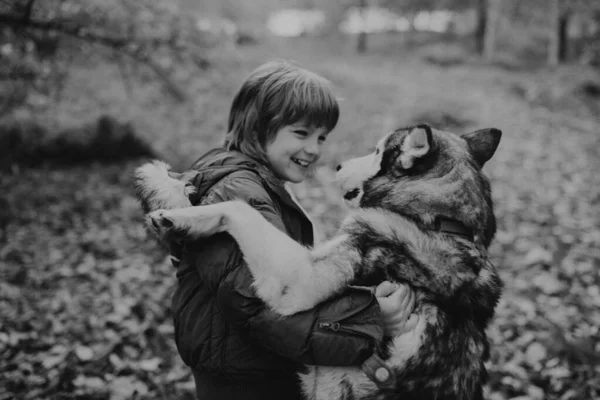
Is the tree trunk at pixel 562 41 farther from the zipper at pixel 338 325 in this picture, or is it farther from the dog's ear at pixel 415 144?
the zipper at pixel 338 325

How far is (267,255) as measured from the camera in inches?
78.2

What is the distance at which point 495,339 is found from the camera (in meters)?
4.48

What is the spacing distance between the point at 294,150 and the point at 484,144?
48.8 inches

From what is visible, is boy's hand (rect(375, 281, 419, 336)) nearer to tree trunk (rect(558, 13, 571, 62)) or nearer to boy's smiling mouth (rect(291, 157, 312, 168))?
boy's smiling mouth (rect(291, 157, 312, 168))

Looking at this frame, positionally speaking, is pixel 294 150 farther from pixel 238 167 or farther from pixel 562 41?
pixel 562 41

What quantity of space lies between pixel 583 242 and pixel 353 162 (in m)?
4.93

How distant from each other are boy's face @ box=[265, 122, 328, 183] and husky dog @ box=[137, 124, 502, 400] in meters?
0.41

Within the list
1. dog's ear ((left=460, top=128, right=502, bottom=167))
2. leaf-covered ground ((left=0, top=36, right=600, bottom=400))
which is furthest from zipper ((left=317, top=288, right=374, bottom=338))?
leaf-covered ground ((left=0, top=36, right=600, bottom=400))

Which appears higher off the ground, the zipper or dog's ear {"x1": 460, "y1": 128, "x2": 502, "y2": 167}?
dog's ear {"x1": 460, "y1": 128, "x2": 502, "y2": 167}

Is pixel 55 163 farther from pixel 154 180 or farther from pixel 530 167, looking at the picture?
pixel 530 167

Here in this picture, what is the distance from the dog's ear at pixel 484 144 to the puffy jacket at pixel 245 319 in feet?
3.90

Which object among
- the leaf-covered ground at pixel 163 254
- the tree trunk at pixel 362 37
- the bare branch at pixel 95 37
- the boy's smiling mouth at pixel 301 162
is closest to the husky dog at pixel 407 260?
the boy's smiling mouth at pixel 301 162

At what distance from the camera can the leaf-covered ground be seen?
3.95 m

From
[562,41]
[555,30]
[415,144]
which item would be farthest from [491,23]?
[415,144]
